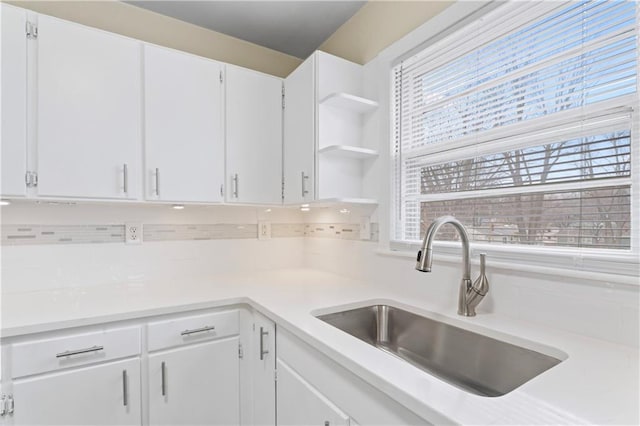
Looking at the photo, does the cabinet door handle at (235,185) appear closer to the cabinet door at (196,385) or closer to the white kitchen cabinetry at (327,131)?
the white kitchen cabinetry at (327,131)

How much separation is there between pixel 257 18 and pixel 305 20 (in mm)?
302

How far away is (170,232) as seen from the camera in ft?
6.62

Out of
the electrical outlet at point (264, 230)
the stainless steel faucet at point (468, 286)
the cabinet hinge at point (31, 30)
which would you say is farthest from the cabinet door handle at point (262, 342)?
the cabinet hinge at point (31, 30)

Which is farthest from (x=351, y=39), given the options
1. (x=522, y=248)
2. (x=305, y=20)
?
(x=522, y=248)

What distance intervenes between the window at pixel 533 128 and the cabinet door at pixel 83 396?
4.73ft

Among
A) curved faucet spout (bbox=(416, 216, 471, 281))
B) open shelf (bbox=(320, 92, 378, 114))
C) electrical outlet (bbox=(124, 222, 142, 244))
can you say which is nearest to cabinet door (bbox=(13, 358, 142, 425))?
electrical outlet (bbox=(124, 222, 142, 244))

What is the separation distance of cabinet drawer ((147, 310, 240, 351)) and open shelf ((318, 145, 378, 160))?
924 mm

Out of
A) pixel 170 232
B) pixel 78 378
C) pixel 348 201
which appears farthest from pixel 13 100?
pixel 348 201

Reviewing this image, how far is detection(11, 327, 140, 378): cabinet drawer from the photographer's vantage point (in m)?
1.19

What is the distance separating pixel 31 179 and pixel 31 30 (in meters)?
0.65

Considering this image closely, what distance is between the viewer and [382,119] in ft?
5.88

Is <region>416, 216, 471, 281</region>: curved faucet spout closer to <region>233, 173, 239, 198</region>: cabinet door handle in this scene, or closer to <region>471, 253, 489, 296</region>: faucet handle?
<region>471, 253, 489, 296</region>: faucet handle

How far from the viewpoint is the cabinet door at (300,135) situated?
1768 mm

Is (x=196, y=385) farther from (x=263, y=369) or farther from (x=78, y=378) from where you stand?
(x=78, y=378)
